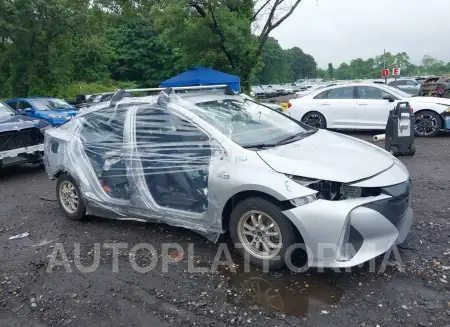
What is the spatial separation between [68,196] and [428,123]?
8.65 meters

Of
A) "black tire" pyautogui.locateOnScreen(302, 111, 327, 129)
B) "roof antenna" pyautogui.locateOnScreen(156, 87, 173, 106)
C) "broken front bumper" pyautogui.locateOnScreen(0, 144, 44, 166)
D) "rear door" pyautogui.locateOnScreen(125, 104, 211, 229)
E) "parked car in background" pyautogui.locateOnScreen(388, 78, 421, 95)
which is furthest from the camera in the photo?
"parked car in background" pyautogui.locateOnScreen(388, 78, 421, 95)

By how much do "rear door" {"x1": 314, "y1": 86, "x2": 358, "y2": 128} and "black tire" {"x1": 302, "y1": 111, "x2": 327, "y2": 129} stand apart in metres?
0.12

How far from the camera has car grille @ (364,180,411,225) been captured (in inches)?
127

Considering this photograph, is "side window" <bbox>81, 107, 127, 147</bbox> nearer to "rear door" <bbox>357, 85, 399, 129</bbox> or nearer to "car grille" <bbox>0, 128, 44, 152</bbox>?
"car grille" <bbox>0, 128, 44, 152</bbox>

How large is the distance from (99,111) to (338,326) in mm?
3495

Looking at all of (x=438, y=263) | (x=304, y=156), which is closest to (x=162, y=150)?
(x=304, y=156)

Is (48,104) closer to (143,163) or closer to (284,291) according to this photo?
(143,163)

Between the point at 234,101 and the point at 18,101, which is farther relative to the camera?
the point at 18,101

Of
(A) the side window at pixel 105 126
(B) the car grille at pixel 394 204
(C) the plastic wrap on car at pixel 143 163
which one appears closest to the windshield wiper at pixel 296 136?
(C) the plastic wrap on car at pixel 143 163

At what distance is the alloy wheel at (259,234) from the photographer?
3429mm

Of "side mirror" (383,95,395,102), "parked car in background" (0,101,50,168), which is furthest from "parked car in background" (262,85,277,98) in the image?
"parked car in background" (0,101,50,168)

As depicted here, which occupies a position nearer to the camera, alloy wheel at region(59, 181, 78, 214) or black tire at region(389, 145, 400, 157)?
alloy wheel at region(59, 181, 78, 214)

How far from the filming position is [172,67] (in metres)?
36.0

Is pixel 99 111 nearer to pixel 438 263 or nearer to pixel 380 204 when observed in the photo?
pixel 380 204
